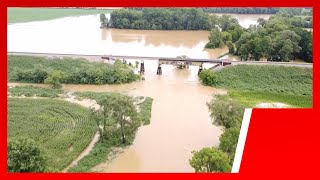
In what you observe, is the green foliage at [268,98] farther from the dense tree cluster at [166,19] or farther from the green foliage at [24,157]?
the dense tree cluster at [166,19]

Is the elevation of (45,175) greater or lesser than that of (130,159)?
greater

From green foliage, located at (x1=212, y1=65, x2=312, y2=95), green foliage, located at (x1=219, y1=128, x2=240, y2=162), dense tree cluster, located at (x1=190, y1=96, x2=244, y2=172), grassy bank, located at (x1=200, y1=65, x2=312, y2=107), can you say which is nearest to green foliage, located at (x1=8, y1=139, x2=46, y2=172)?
dense tree cluster, located at (x1=190, y1=96, x2=244, y2=172)

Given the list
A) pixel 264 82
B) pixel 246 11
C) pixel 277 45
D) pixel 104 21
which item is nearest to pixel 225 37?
pixel 277 45

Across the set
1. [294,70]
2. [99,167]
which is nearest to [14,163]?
[99,167]

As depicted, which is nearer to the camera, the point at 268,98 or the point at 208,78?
the point at 268,98

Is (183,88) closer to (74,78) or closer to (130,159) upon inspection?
(74,78)

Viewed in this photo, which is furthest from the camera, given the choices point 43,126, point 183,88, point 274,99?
point 183,88

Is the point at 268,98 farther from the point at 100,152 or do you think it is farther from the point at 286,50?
the point at 100,152

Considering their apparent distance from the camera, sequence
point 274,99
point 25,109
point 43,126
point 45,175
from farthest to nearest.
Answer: point 274,99 < point 25,109 < point 43,126 < point 45,175
